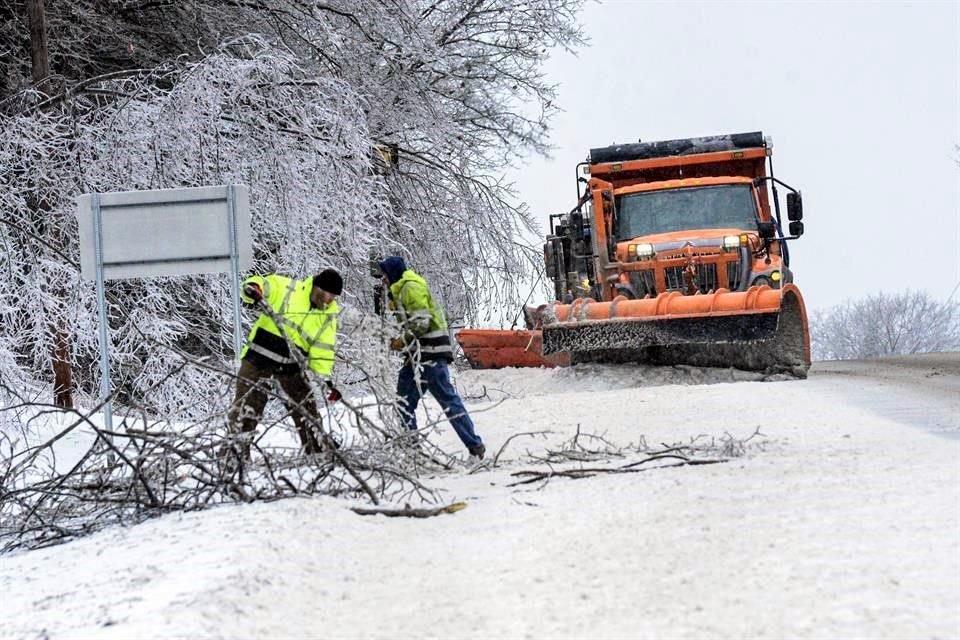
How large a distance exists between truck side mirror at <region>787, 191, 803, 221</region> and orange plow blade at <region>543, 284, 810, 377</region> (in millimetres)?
1139

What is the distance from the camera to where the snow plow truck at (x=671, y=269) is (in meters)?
15.3

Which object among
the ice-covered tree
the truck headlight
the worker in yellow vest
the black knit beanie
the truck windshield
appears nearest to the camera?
the worker in yellow vest

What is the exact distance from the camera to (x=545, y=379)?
16891 mm

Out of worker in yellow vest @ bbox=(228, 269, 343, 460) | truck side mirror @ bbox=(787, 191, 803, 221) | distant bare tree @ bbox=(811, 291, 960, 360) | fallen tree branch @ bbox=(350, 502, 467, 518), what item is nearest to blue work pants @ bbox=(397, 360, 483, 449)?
worker in yellow vest @ bbox=(228, 269, 343, 460)

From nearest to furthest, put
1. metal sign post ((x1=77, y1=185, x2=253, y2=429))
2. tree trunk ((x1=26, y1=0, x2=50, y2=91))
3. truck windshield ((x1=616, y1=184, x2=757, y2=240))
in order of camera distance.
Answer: metal sign post ((x1=77, y1=185, x2=253, y2=429)) → tree trunk ((x1=26, y1=0, x2=50, y2=91)) → truck windshield ((x1=616, y1=184, x2=757, y2=240))

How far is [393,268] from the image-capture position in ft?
31.8

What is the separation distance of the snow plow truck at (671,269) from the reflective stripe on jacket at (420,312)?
5752 millimetres

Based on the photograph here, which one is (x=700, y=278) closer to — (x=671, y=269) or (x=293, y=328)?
(x=671, y=269)

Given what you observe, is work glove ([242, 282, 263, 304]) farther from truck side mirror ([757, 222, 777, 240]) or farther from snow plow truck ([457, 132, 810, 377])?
truck side mirror ([757, 222, 777, 240])

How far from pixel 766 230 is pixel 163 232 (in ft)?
31.4

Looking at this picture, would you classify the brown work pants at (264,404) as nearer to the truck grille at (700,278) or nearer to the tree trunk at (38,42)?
the tree trunk at (38,42)

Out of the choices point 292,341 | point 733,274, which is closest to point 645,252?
point 733,274

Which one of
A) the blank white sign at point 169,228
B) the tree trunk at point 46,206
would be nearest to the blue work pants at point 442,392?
the blank white sign at point 169,228

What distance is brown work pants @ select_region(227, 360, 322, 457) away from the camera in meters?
7.91
